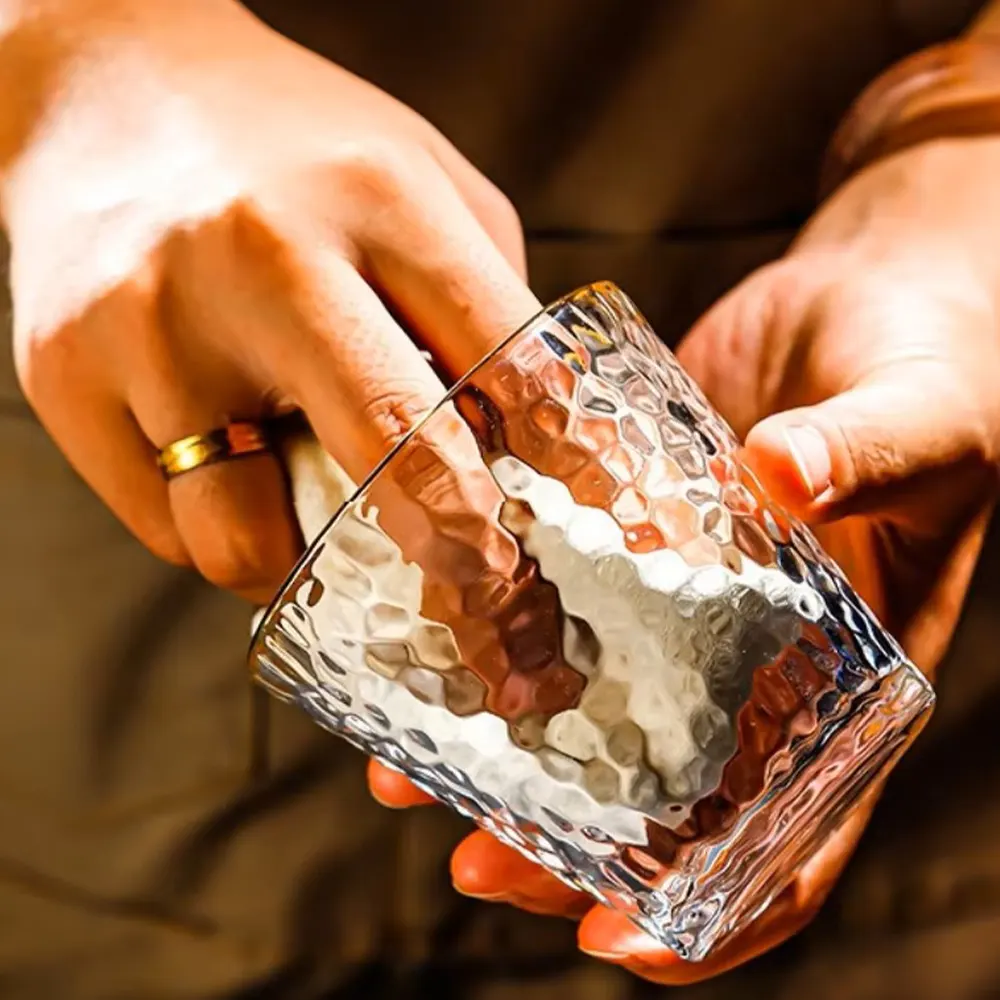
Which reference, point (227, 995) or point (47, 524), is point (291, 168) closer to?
point (47, 524)

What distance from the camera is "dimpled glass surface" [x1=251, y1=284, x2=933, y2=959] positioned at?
0.28 m

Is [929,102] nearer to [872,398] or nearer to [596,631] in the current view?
[872,398]

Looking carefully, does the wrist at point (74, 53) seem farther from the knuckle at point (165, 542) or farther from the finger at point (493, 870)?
the finger at point (493, 870)

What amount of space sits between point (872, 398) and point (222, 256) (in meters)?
0.21

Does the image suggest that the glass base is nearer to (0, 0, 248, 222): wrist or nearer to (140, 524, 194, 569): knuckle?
(140, 524, 194, 569): knuckle

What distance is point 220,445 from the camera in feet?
1.25

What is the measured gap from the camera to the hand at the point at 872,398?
1.30ft

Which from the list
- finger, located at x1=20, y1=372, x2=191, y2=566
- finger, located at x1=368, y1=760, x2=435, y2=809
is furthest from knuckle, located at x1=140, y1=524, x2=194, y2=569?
finger, located at x1=368, y1=760, x2=435, y2=809

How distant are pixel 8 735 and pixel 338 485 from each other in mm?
299

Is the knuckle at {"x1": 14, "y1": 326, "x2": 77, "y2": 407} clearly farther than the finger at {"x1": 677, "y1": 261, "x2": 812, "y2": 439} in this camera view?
No

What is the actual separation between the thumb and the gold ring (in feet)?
0.49

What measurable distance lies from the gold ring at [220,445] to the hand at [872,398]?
0.50 feet

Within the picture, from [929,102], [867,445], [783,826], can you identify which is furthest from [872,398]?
[929,102]

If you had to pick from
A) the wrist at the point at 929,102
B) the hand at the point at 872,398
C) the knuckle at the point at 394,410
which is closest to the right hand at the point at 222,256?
the knuckle at the point at 394,410
